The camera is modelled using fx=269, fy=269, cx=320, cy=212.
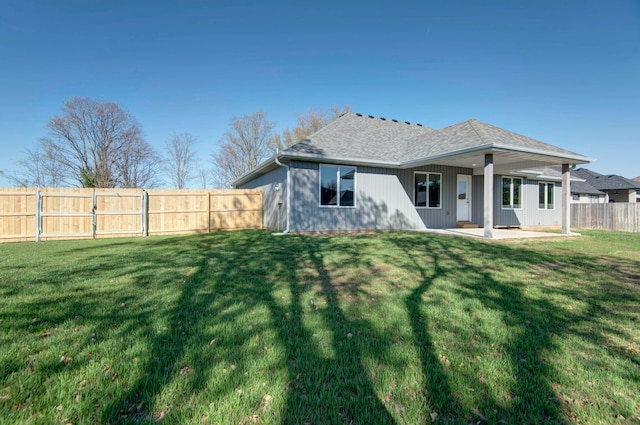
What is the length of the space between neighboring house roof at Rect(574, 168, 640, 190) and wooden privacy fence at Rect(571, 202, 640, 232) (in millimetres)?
14670

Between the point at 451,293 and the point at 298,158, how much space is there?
722 centimetres

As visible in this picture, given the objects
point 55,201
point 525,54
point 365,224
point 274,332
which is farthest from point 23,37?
point 525,54

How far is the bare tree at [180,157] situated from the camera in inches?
1031

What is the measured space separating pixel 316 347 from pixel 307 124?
2731 centimetres

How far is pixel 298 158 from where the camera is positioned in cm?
966

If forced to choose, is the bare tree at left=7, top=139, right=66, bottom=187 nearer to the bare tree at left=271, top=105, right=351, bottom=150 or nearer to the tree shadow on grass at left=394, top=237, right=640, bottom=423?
the bare tree at left=271, top=105, right=351, bottom=150

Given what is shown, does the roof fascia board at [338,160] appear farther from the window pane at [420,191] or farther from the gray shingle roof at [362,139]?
the window pane at [420,191]

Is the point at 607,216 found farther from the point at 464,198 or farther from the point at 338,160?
the point at 338,160

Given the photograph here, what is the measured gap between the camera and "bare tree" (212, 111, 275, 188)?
26.8 metres

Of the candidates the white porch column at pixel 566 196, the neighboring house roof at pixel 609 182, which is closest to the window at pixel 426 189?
the white porch column at pixel 566 196

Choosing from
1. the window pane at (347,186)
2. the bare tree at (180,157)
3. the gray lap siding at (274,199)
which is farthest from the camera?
the bare tree at (180,157)

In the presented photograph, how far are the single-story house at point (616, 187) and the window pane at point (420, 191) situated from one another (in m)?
23.6

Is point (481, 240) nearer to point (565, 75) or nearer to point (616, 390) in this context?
point (616, 390)

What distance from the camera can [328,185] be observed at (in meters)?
10.4
